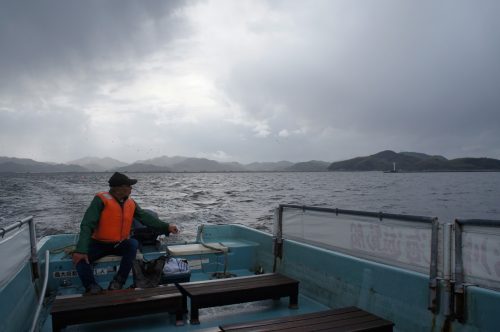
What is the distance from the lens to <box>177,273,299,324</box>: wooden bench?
4555 mm

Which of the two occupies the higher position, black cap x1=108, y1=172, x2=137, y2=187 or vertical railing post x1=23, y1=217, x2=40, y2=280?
black cap x1=108, y1=172, x2=137, y2=187

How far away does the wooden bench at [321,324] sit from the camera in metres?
3.54

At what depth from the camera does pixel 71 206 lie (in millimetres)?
27938

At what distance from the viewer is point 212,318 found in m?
4.92

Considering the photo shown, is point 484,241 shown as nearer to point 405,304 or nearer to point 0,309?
point 405,304

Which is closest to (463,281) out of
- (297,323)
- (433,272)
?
(433,272)

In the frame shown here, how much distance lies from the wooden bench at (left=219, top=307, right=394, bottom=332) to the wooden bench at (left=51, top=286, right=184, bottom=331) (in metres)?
1.07

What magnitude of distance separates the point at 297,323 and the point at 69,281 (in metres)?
3.81

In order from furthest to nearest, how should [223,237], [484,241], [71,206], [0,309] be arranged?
1. [71,206]
2. [223,237]
3. [0,309]
4. [484,241]

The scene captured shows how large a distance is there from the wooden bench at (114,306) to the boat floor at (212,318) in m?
0.24

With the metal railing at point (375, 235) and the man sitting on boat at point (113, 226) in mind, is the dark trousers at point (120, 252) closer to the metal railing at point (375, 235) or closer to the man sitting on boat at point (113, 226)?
the man sitting on boat at point (113, 226)

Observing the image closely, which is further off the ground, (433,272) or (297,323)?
(433,272)

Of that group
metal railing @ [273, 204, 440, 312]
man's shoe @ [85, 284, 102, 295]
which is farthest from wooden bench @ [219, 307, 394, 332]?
man's shoe @ [85, 284, 102, 295]

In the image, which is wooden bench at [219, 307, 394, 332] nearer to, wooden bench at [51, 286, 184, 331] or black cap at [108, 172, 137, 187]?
wooden bench at [51, 286, 184, 331]
